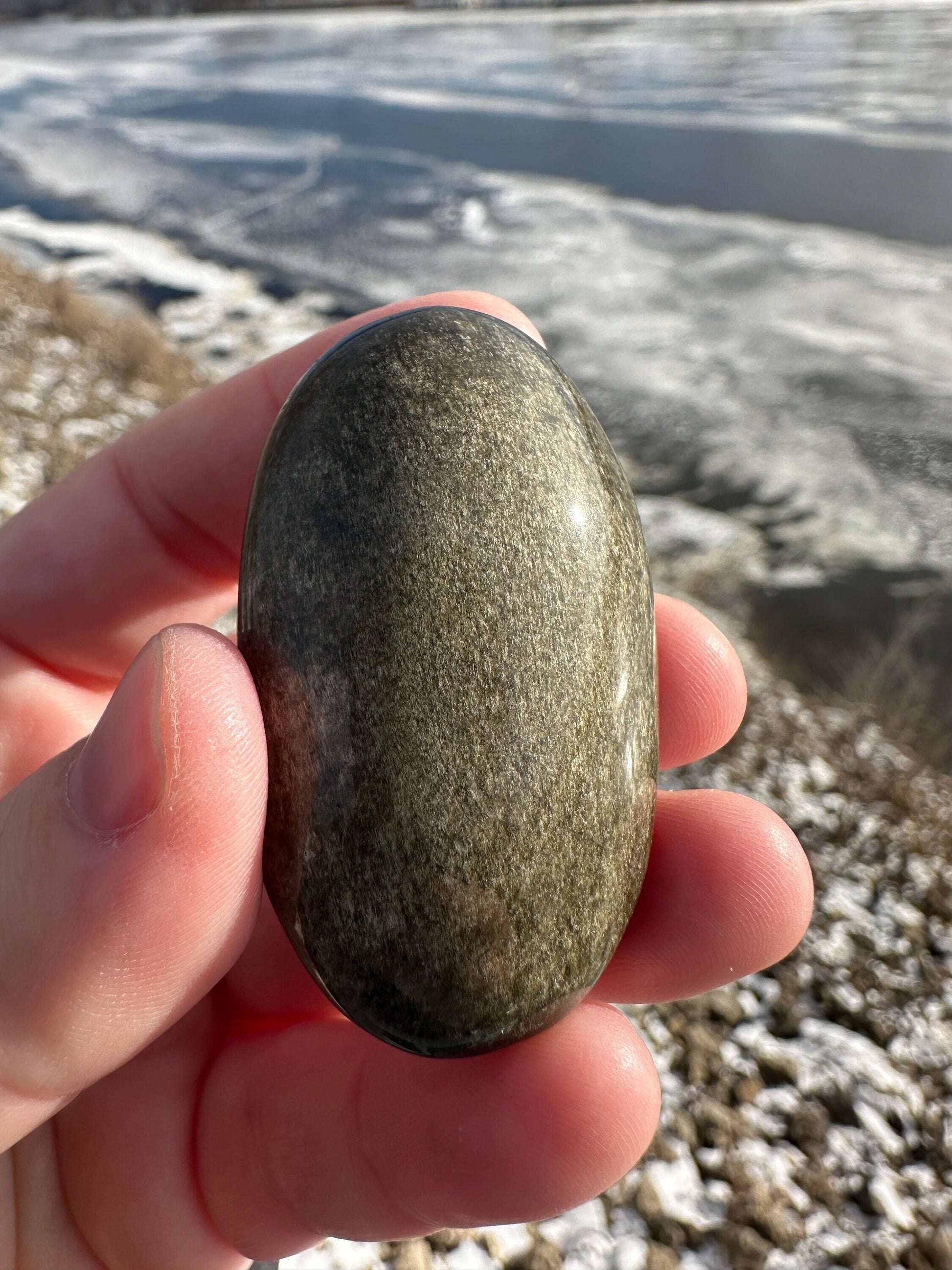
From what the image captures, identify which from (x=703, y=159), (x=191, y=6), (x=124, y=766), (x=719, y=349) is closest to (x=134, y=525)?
(x=124, y=766)

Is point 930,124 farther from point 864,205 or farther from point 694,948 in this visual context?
point 694,948

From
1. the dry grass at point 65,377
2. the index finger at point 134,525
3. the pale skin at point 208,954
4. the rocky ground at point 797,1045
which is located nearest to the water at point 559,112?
the dry grass at point 65,377

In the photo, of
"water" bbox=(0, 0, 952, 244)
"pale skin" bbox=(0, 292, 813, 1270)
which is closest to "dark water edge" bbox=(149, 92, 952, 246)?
"water" bbox=(0, 0, 952, 244)

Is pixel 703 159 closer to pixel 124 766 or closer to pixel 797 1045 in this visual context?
pixel 797 1045

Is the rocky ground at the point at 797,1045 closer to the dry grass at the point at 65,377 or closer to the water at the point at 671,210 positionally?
the dry grass at the point at 65,377

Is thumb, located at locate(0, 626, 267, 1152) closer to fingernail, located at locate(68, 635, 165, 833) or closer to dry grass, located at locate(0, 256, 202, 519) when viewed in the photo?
fingernail, located at locate(68, 635, 165, 833)

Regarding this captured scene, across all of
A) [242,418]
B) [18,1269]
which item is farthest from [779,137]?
[18,1269]
